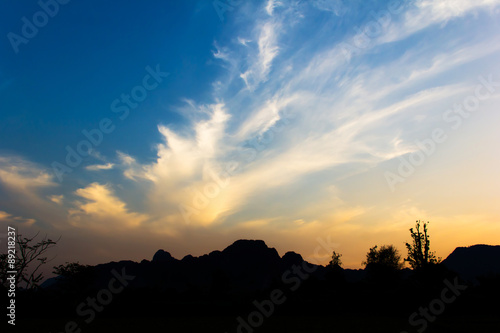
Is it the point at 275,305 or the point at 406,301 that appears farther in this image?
the point at 275,305

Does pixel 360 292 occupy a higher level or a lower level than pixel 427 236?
lower

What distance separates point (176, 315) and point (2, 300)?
2034 cm

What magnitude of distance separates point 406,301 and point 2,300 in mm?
45541

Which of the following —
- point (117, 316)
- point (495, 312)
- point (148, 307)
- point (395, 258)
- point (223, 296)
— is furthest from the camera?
point (395, 258)

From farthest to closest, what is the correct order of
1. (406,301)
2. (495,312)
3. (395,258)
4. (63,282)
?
(395,258)
(63,282)
(406,301)
(495,312)

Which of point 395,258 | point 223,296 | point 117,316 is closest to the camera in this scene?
point 117,316

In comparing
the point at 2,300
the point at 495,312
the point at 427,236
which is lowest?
the point at 495,312

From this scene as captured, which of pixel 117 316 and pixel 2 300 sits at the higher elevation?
pixel 2 300

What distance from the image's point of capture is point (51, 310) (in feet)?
104

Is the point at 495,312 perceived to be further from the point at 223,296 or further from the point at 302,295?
the point at 223,296

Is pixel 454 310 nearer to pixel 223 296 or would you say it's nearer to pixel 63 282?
pixel 223 296

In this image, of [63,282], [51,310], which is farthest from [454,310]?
[63,282]

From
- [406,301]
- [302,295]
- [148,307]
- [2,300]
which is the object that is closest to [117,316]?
[148,307]

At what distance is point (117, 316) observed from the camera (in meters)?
31.5
